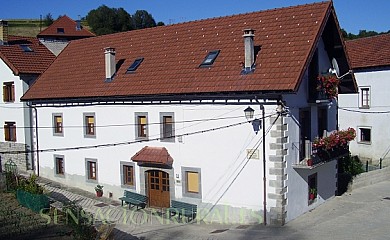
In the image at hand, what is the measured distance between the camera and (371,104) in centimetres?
3102

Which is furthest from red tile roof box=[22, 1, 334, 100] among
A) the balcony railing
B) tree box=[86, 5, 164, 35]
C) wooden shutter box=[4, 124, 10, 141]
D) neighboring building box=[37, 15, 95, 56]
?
tree box=[86, 5, 164, 35]

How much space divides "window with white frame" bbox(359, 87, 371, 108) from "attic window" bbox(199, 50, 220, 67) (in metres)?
15.5

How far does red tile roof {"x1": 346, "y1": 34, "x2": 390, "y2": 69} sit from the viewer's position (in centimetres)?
3052

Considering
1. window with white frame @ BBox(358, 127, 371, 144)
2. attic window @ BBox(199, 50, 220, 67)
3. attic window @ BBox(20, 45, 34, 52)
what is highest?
attic window @ BBox(20, 45, 34, 52)

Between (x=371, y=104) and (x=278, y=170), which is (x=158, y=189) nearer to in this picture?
(x=278, y=170)

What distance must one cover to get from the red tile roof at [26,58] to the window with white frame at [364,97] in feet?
68.8

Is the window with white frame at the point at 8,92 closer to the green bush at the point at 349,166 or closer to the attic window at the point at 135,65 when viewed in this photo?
the attic window at the point at 135,65

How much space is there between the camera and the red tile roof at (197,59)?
17.3m

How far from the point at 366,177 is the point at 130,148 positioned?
1232 centimetres

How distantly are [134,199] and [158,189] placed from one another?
1369 mm

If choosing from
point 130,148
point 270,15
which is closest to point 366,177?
point 270,15

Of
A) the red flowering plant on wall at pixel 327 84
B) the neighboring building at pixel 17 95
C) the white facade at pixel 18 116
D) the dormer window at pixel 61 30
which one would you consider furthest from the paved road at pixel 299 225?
the dormer window at pixel 61 30

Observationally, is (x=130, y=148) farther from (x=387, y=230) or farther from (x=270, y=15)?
(x=387, y=230)

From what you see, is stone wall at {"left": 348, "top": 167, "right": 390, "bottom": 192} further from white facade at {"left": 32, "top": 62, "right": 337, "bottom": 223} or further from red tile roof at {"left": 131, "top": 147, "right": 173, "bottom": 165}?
red tile roof at {"left": 131, "top": 147, "right": 173, "bottom": 165}
